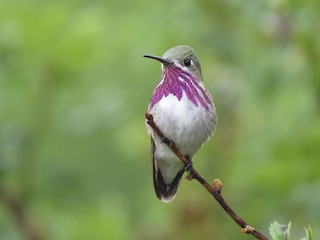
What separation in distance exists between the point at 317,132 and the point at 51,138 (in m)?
4.05

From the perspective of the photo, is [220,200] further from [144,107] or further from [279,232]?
[144,107]

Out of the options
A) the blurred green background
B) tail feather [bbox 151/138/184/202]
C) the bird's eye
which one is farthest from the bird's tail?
the blurred green background

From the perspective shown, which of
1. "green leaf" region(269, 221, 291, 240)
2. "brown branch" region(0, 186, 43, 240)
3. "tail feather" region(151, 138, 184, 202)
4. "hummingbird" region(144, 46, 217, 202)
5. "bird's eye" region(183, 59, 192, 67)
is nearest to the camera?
"green leaf" region(269, 221, 291, 240)

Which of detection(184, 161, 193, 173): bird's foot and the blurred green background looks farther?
the blurred green background

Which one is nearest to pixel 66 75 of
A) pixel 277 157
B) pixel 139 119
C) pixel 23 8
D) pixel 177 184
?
pixel 23 8

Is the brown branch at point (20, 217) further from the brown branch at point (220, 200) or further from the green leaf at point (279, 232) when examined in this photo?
the green leaf at point (279, 232)

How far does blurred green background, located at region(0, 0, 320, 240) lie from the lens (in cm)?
612

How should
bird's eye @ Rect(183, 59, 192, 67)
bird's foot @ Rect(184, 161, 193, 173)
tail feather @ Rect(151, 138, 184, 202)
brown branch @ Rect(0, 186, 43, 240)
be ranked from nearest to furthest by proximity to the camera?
bird's foot @ Rect(184, 161, 193, 173) < bird's eye @ Rect(183, 59, 192, 67) < tail feather @ Rect(151, 138, 184, 202) < brown branch @ Rect(0, 186, 43, 240)

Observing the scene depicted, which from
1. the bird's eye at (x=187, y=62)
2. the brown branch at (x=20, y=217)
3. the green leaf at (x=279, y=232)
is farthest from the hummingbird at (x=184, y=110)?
the brown branch at (x=20, y=217)

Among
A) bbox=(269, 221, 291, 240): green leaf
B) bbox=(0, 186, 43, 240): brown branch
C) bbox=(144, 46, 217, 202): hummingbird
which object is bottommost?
bbox=(269, 221, 291, 240): green leaf

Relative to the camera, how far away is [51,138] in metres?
9.20

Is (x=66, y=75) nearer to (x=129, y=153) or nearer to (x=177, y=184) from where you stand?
(x=129, y=153)

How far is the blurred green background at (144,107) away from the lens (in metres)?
6.12

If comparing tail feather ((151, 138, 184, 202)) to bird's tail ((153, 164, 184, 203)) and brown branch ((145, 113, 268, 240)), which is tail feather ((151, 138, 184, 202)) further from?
brown branch ((145, 113, 268, 240))
